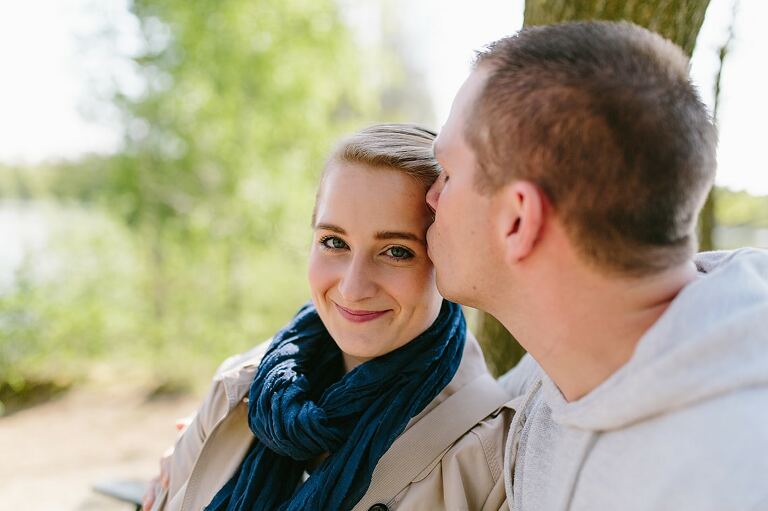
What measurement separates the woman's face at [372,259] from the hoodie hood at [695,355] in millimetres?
625

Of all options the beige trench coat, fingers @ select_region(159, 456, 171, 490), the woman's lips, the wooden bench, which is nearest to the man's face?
the woman's lips

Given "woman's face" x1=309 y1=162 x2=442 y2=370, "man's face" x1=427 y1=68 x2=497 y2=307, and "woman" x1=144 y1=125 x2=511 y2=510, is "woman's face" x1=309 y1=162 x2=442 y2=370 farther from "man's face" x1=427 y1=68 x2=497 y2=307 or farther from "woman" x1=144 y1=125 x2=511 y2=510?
"man's face" x1=427 y1=68 x2=497 y2=307

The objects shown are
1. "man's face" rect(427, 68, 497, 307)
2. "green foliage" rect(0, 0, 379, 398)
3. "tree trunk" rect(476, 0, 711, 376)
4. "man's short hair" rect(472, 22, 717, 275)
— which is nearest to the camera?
"man's short hair" rect(472, 22, 717, 275)

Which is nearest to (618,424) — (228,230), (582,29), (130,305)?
(582,29)

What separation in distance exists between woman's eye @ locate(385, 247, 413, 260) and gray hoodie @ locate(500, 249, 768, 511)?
0.60 m

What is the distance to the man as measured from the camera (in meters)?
1.20

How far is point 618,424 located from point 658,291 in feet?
0.90

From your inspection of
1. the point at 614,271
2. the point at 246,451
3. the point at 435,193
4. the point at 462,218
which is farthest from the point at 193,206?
the point at 614,271

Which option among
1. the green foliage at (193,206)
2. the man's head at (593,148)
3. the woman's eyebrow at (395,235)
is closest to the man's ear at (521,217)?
the man's head at (593,148)

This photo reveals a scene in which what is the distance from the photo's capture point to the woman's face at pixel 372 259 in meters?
1.78

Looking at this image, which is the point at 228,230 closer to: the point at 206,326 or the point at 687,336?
the point at 206,326

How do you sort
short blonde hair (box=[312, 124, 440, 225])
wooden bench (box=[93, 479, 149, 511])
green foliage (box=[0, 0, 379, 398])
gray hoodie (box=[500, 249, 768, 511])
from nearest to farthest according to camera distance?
gray hoodie (box=[500, 249, 768, 511]) < short blonde hair (box=[312, 124, 440, 225]) < wooden bench (box=[93, 479, 149, 511]) < green foliage (box=[0, 0, 379, 398])

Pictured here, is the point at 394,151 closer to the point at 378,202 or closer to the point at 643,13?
the point at 378,202

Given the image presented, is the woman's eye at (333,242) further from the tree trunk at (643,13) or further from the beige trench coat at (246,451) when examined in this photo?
the tree trunk at (643,13)
